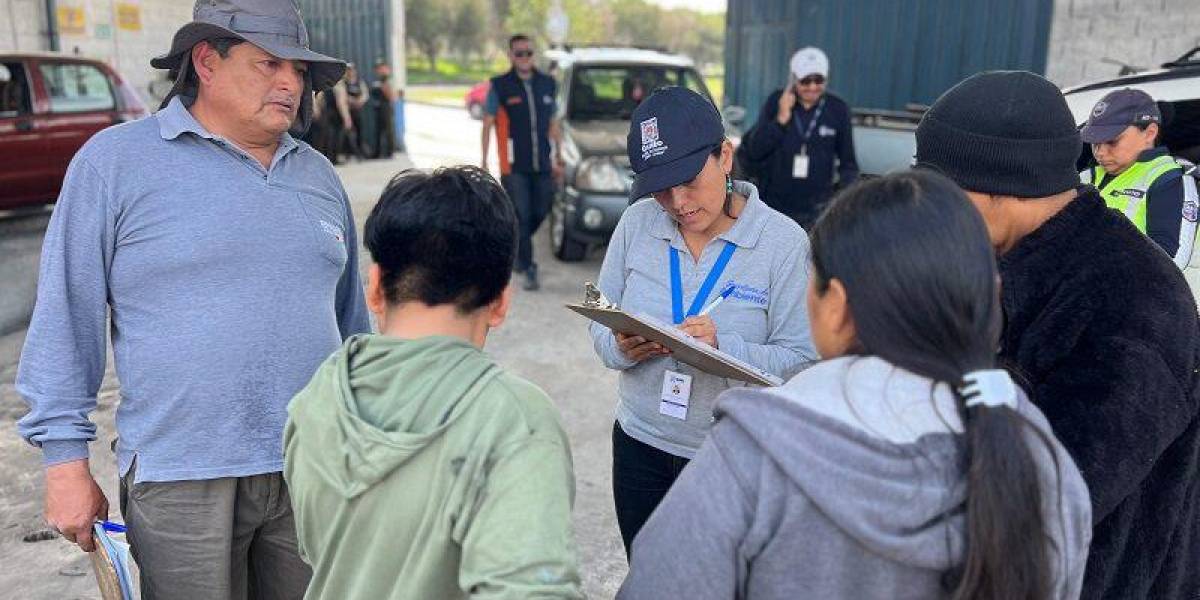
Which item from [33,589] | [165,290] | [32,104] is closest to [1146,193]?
[165,290]

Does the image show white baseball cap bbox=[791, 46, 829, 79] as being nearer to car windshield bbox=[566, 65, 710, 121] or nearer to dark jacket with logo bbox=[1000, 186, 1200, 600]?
car windshield bbox=[566, 65, 710, 121]

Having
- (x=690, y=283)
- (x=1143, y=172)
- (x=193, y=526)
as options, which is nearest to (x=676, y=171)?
(x=690, y=283)

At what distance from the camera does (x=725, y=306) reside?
2.37 m

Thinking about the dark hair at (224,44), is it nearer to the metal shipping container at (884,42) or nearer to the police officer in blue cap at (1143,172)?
the police officer in blue cap at (1143,172)

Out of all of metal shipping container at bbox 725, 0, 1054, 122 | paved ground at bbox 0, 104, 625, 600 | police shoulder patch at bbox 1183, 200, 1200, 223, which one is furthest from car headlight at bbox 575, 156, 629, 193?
police shoulder patch at bbox 1183, 200, 1200, 223

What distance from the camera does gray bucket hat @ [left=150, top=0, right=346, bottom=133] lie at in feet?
7.05

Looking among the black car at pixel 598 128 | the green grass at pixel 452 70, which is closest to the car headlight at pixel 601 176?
the black car at pixel 598 128

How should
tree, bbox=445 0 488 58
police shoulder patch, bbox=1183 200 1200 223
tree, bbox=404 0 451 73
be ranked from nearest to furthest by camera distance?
1. police shoulder patch, bbox=1183 200 1200 223
2. tree, bbox=404 0 451 73
3. tree, bbox=445 0 488 58

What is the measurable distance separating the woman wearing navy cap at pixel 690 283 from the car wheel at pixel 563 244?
5841mm

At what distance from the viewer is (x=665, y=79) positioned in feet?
29.1

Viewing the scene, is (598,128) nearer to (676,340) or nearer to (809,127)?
(809,127)

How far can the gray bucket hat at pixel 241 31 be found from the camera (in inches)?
84.6

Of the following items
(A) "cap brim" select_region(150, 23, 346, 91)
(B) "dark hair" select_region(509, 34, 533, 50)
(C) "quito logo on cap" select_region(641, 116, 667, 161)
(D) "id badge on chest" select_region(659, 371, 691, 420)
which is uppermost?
(B) "dark hair" select_region(509, 34, 533, 50)

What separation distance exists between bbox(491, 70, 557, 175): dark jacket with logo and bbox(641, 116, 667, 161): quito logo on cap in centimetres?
514
